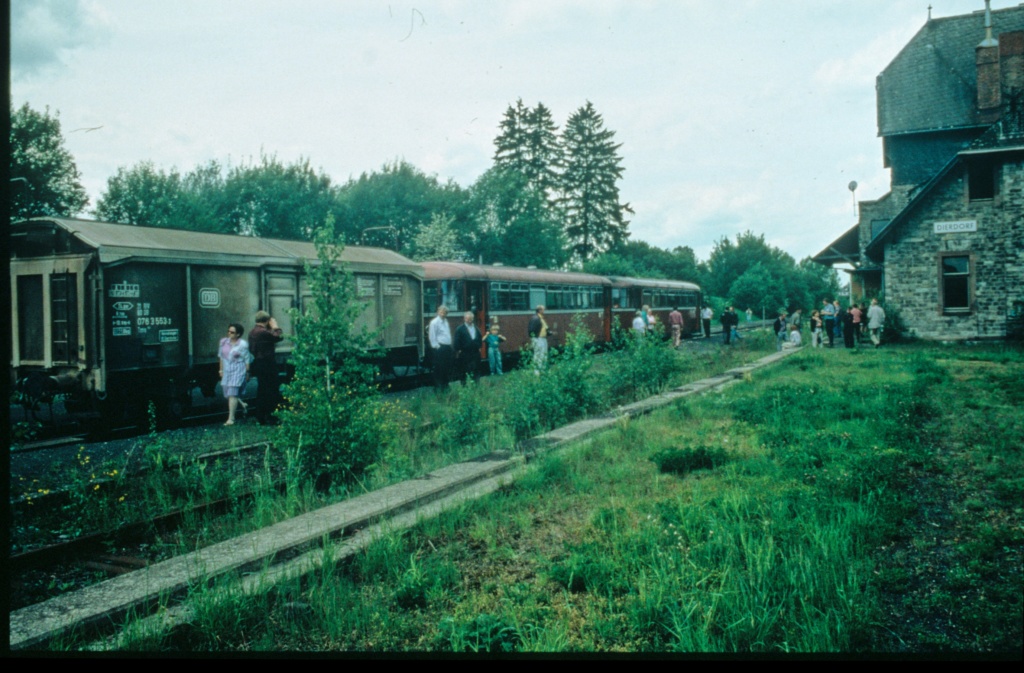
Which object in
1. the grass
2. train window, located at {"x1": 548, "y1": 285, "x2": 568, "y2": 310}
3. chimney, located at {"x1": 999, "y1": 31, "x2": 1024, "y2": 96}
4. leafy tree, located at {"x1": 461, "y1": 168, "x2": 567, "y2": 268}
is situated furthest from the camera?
leafy tree, located at {"x1": 461, "y1": 168, "x2": 567, "y2": 268}

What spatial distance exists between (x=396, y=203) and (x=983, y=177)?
39.6 m

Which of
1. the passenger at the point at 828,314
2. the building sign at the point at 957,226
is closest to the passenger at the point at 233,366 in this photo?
the building sign at the point at 957,226

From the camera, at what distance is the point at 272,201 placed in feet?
91.7

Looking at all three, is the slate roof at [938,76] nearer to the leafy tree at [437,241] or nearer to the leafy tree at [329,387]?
the leafy tree at [329,387]

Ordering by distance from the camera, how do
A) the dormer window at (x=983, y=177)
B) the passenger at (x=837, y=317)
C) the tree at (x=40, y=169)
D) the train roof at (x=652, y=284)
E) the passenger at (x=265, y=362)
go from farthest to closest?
the train roof at (x=652, y=284) < the passenger at (x=837, y=317) < the passenger at (x=265, y=362) < the dormer window at (x=983, y=177) < the tree at (x=40, y=169)

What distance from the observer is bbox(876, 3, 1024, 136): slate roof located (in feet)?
18.3

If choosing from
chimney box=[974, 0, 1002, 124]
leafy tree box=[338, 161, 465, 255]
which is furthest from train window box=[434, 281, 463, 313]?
leafy tree box=[338, 161, 465, 255]

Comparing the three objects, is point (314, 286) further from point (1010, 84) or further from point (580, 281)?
point (580, 281)

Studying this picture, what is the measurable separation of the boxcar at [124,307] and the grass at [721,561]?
6.04 m

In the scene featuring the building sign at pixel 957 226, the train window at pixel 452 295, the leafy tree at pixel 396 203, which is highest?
the leafy tree at pixel 396 203

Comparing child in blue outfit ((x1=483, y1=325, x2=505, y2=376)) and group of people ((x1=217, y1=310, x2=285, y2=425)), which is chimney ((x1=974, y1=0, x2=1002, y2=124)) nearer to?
group of people ((x1=217, y1=310, x2=285, y2=425))

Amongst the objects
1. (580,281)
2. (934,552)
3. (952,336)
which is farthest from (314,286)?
(580,281)

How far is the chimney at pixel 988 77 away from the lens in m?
5.45

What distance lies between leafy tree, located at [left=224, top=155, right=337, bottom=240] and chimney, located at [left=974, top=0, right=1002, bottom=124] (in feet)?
76.3
